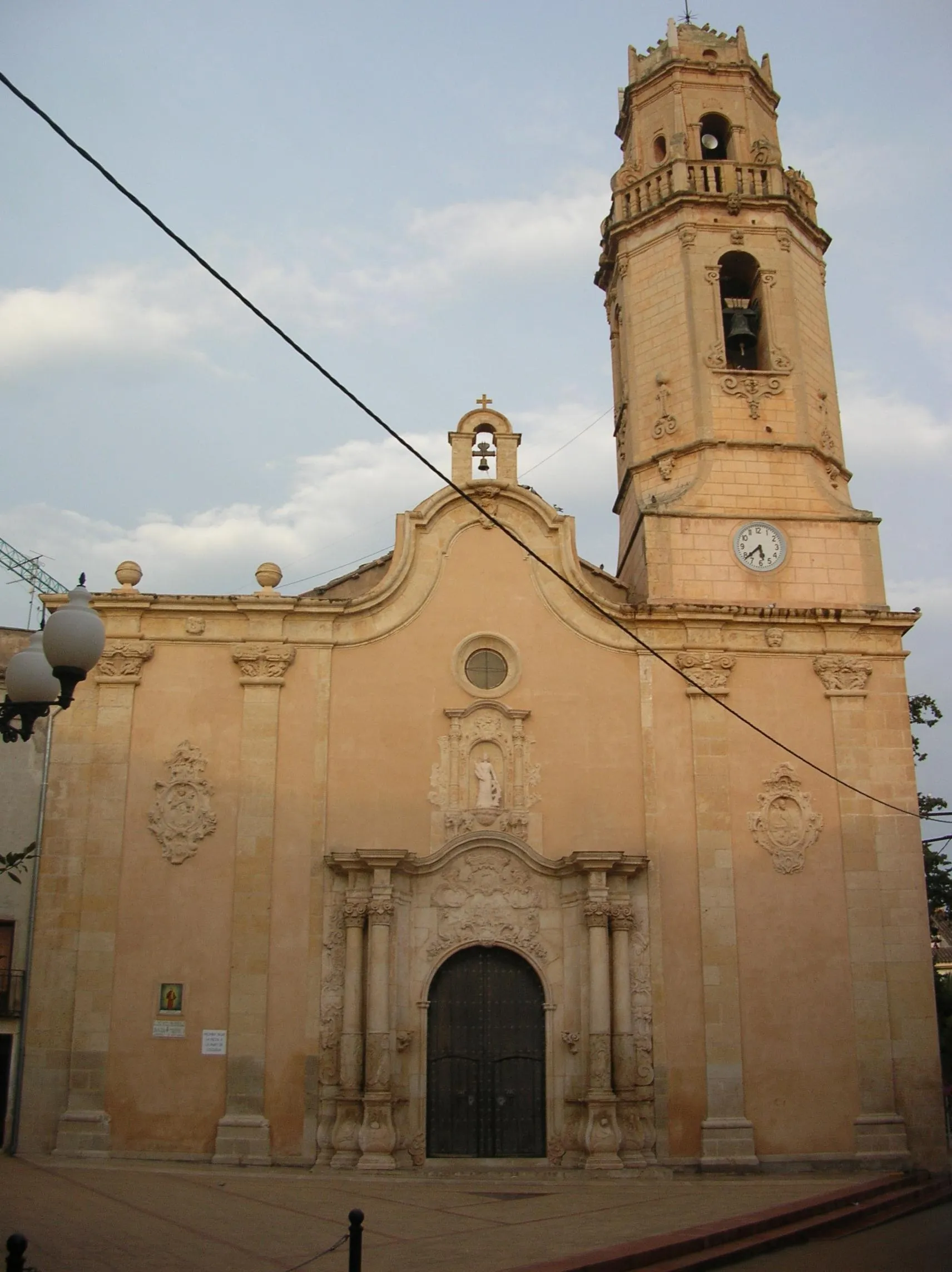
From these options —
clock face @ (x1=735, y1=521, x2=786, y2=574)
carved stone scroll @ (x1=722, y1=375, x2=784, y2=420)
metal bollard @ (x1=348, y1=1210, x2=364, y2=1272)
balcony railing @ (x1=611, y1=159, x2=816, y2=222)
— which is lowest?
metal bollard @ (x1=348, y1=1210, x2=364, y2=1272)

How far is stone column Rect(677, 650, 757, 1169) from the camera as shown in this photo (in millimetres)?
17641

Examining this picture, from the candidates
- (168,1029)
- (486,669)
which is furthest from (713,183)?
(168,1029)

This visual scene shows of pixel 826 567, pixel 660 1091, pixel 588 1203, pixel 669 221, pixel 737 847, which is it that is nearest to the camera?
pixel 588 1203

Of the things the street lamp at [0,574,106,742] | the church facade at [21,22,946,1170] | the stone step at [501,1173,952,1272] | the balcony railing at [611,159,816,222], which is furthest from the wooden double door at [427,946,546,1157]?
the balcony railing at [611,159,816,222]

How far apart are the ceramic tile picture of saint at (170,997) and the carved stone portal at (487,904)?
143 inches

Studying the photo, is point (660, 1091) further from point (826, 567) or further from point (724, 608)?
point (826, 567)

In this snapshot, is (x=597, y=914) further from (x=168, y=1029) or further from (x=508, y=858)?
(x=168, y=1029)

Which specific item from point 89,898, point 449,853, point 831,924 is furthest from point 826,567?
point 89,898

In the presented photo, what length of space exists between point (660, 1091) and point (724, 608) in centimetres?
746

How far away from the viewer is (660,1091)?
58.6 feet

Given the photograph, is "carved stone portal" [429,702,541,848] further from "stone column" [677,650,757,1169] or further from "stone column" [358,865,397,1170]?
"stone column" [677,650,757,1169]

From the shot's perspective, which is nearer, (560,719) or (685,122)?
(560,719)

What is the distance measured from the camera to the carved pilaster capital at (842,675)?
65.6ft

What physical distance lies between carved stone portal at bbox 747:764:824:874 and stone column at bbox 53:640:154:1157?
971 centimetres
